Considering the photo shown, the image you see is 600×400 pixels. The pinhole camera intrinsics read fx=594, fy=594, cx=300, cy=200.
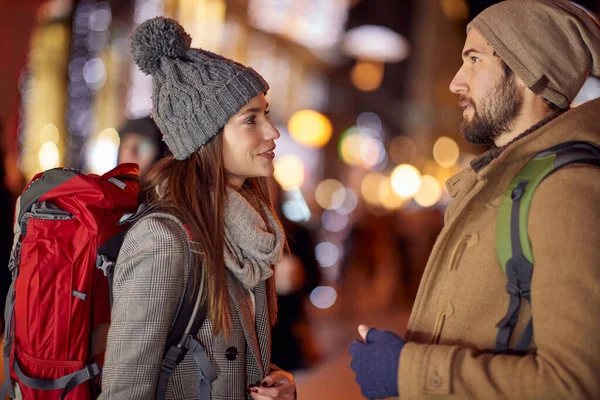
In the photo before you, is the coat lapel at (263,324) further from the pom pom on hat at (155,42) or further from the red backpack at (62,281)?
the pom pom on hat at (155,42)

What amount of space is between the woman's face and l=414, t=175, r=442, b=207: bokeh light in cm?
3379

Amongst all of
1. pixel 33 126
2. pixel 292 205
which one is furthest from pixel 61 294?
pixel 33 126

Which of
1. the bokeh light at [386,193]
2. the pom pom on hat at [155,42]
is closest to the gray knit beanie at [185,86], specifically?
the pom pom on hat at [155,42]

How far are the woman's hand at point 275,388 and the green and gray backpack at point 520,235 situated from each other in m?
1.00

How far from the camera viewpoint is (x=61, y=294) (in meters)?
2.36

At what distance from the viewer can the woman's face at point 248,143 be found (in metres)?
2.61

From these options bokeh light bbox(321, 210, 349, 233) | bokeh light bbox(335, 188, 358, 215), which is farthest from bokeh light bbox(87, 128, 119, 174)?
bokeh light bbox(335, 188, 358, 215)

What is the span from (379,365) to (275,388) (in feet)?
2.52

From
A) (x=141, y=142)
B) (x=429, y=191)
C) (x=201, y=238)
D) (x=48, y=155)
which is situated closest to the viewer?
(x=201, y=238)

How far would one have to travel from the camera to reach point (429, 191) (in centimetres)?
3653

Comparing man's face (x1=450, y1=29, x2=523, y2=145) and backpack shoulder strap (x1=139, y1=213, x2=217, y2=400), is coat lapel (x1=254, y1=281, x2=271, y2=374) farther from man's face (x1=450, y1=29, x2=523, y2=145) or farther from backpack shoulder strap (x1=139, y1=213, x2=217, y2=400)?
man's face (x1=450, y1=29, x2=523, y2=145)

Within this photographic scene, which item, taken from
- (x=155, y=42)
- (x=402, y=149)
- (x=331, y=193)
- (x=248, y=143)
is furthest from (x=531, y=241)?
(x=331, y=193)

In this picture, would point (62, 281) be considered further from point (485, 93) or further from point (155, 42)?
point (485, 93)

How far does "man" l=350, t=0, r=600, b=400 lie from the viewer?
5.34 feet
